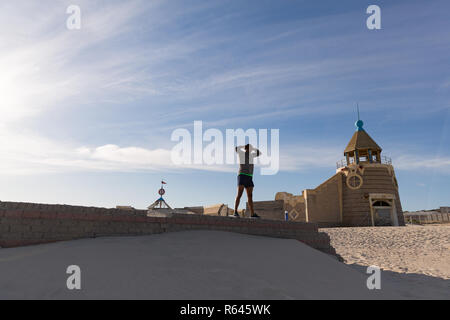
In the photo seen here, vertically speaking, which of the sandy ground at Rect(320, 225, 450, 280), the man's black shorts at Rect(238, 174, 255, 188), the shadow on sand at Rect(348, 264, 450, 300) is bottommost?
the sandy ground at Rect(320, 225, 450, 280)

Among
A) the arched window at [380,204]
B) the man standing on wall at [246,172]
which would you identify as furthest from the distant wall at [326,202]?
the man standing on wall at [246,172]

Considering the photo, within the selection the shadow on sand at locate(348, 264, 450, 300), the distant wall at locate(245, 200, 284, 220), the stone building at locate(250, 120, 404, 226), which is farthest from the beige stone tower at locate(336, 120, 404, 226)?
the shadow on sand at locate(348, 264, 450, 300)

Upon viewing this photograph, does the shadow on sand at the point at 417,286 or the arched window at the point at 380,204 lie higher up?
the arched window at the point at 380,204

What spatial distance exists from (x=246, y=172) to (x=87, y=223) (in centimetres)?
411

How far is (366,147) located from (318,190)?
5.88m

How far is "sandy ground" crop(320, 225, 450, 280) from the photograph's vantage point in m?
9.39

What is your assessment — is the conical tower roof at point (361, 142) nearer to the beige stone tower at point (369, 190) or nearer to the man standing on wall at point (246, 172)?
the beige stone tower at point (369, 190)

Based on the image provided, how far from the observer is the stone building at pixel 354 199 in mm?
23844

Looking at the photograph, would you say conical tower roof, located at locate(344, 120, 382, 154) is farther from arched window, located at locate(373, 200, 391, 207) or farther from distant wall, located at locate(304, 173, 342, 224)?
arched window, located at locate(373, 200, 391, 207)

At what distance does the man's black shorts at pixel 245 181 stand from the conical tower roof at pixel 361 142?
20960 millimetres

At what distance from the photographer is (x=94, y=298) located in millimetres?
3223

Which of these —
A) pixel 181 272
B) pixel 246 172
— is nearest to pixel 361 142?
pixel 246 172
